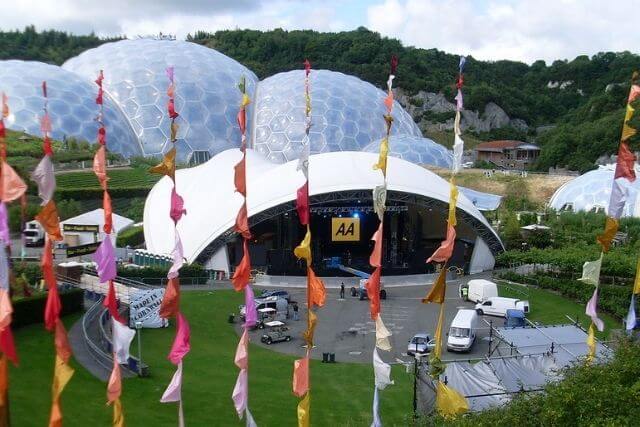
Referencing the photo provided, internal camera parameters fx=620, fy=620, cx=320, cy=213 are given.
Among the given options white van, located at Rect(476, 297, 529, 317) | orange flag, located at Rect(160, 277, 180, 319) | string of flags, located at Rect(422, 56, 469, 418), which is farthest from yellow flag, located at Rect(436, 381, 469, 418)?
white van, located at Rect(476, 297, 529, 317)

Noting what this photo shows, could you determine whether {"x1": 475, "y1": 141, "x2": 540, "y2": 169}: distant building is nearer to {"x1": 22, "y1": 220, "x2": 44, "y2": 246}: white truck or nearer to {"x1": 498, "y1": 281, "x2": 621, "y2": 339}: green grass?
{"x1": 498, "y1": 281, "x2": 621, "y2": 339}: green grass

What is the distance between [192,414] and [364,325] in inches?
346

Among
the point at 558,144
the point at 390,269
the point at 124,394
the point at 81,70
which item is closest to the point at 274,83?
the point at 81,70

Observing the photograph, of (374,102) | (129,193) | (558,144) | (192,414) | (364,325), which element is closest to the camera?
(192,414)

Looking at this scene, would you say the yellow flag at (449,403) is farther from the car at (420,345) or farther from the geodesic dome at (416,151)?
the geodesic dome at (416,151)

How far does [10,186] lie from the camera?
7.29m

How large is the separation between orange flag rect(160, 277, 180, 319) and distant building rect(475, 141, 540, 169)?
200 ft

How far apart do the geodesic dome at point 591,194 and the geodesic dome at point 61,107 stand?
27247 mm

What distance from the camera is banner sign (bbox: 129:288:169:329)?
1620 centimetres

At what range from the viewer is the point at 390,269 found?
27953mm

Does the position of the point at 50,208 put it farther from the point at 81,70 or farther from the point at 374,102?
the point at 81,70

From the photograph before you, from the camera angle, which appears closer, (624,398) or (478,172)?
(624,398)

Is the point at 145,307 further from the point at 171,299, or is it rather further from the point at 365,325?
the point at 171,299

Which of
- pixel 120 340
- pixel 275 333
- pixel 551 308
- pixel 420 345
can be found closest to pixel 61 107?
pixel 275 333
